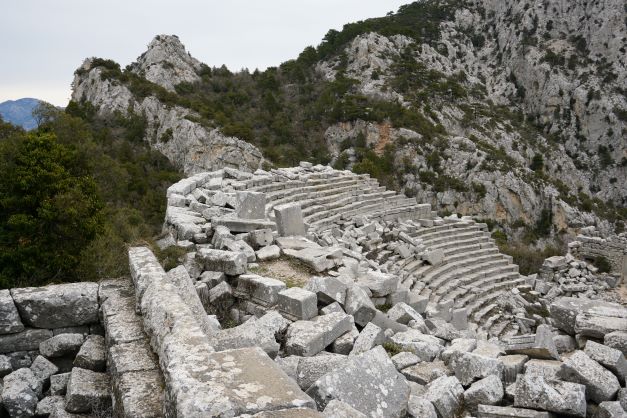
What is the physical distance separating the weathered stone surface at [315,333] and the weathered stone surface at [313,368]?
0.55 meters

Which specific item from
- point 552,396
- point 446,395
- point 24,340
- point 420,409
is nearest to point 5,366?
point 24,340

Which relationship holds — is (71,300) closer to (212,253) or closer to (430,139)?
(212,253)

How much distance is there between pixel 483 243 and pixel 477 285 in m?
3.71

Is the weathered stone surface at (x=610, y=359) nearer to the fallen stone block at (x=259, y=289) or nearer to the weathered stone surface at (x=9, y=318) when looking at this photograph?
the fallen stone block at (x=259, y=289)

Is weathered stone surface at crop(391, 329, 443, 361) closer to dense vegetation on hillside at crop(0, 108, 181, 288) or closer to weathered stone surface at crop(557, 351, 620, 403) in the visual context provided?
weathered stone surface at crop(557, 351, 620, 403)

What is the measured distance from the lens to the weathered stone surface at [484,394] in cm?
445

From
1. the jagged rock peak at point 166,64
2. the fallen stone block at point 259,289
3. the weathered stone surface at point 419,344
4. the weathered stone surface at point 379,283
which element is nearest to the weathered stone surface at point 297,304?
the fallen stone block at point 259,289

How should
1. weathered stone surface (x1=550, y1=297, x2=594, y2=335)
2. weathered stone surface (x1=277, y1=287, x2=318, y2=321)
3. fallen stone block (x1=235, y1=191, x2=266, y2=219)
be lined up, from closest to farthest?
weathered stone surface (x1=550, y1=297, x2=594, y2=335), weathered stone surface (x1=277, y1=287, x2=318, y2=321), fallen stone block (x1=235, y1=191, x2=266, y2=219)

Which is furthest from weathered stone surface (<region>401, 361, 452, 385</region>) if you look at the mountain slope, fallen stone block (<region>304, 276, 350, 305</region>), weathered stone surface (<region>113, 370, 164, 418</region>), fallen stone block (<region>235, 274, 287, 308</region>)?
the mountain slope

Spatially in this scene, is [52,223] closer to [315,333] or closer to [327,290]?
[327,290]

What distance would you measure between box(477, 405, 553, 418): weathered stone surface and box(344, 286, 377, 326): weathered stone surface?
112 inches

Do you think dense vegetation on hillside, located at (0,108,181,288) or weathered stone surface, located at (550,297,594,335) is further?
dense vegetation on hillside, located at (0,108,181,288)

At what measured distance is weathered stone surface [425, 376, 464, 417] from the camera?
4.34 meters

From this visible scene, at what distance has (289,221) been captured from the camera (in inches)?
430
